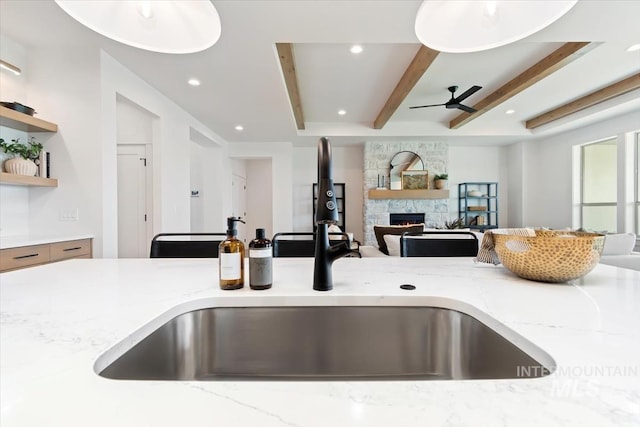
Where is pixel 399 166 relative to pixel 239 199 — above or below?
above

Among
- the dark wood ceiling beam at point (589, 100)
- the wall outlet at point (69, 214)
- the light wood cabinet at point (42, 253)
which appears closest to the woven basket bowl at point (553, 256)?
the light wood cabinet at point (42, 253)

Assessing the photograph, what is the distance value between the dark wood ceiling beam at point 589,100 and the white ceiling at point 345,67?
0.10 m

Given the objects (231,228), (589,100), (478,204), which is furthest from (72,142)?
(478,204)

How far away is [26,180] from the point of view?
2266 millimetres

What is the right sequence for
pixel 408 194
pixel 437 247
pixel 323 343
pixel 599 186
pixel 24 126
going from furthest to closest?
pixel 408 194
pixel 599 186
pixel 24 126
pixel 437 247
pixel 323 343

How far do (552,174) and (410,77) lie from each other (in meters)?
4.55

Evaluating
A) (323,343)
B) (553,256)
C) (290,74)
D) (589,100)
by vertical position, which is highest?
(589,100)

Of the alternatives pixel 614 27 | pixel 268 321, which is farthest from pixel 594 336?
pixel 614 27

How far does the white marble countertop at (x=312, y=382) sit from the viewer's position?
32 cm

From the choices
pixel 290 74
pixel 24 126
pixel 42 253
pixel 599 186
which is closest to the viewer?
pixel 42 253

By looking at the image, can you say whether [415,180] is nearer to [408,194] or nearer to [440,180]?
[408,194]

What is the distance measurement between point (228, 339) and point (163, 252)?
1063 millimetres

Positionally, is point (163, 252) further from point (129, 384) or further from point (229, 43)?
point (229, 43)

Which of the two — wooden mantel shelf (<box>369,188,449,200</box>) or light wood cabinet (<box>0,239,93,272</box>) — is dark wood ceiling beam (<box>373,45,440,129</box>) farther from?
light wood cabinet (<box>0,239,93,272</box>)
